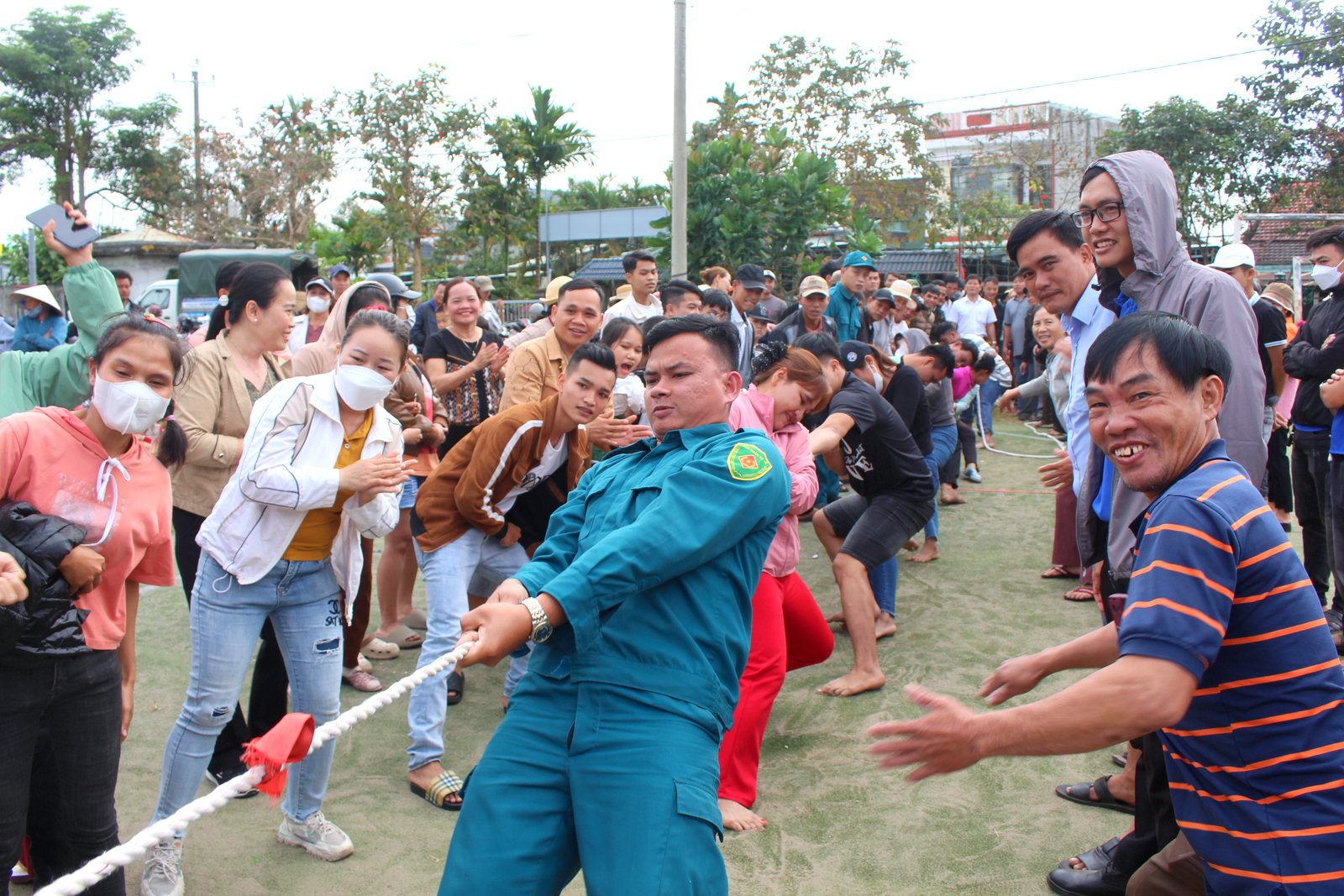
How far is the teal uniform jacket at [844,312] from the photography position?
8.38 meters

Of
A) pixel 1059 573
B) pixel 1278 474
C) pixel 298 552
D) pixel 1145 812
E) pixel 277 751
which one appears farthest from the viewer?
pixel 1278 474

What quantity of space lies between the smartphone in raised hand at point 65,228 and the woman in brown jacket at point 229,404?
1.75 feet

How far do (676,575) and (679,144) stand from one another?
1223 cm

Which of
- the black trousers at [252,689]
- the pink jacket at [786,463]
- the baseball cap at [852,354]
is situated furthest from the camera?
the baseball cap at [852,354]

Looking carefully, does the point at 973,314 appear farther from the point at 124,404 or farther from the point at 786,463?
the point at 124,404

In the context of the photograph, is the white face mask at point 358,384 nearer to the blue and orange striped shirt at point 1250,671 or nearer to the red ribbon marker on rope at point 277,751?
the red ribbon marker on rope at point 277,751

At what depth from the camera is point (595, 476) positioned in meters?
2.47

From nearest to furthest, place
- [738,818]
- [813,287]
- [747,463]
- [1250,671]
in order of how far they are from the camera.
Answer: [1250,671] → [747,463] → [738,818] → [813,287]

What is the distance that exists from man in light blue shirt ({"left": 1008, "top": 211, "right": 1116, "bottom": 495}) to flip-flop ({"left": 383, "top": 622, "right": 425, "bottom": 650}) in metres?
3.46

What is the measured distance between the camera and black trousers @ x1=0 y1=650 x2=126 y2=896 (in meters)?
2.25

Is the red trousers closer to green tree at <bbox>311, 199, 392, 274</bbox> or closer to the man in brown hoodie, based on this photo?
the man in brown hoodie

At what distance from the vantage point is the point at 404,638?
523cm

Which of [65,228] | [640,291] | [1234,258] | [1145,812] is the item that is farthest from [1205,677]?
[1234,258]

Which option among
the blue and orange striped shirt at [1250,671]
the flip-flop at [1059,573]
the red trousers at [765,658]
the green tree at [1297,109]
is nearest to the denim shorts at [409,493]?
the red trousers at [765,658]
